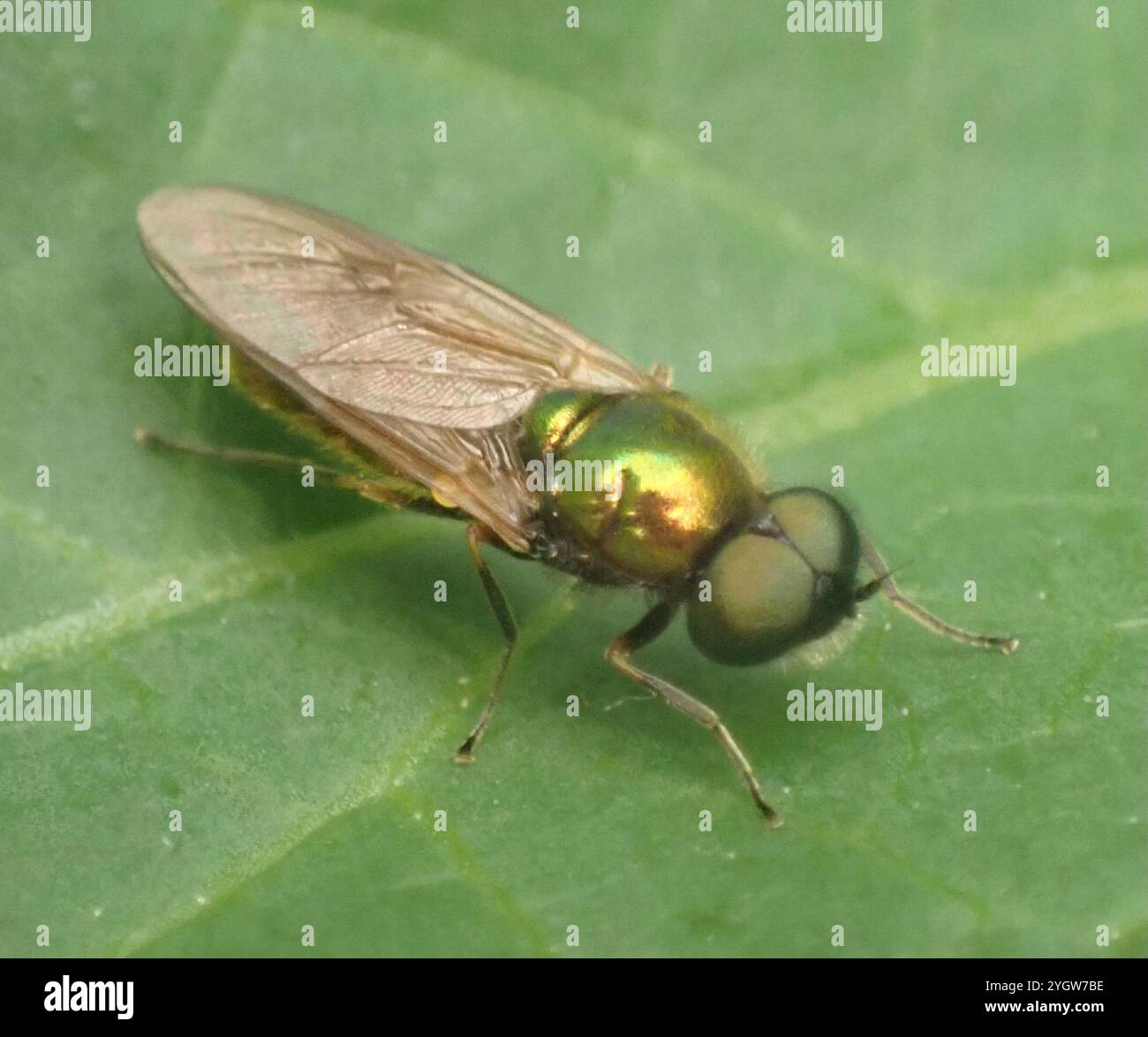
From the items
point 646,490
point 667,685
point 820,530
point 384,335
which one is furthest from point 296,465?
point 820,530

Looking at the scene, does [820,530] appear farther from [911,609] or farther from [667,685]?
[667,685]

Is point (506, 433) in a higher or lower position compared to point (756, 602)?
higher

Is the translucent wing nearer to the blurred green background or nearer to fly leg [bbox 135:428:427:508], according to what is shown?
fly leg [bbox 135:428:427:508]

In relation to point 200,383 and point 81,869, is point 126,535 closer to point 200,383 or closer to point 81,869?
point 200,383

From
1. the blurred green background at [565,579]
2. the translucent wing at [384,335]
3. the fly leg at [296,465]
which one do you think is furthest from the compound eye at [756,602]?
the fly leg at [296,465]

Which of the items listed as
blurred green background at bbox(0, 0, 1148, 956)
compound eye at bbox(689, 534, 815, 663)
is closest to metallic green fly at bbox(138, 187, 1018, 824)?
compound eye at bbox(689, 534, 815, 663)

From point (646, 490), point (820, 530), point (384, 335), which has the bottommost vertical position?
point (820, 530)

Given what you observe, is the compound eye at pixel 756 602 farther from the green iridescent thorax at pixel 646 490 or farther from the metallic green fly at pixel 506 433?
the green iridescent thorax at pixel 646 490
